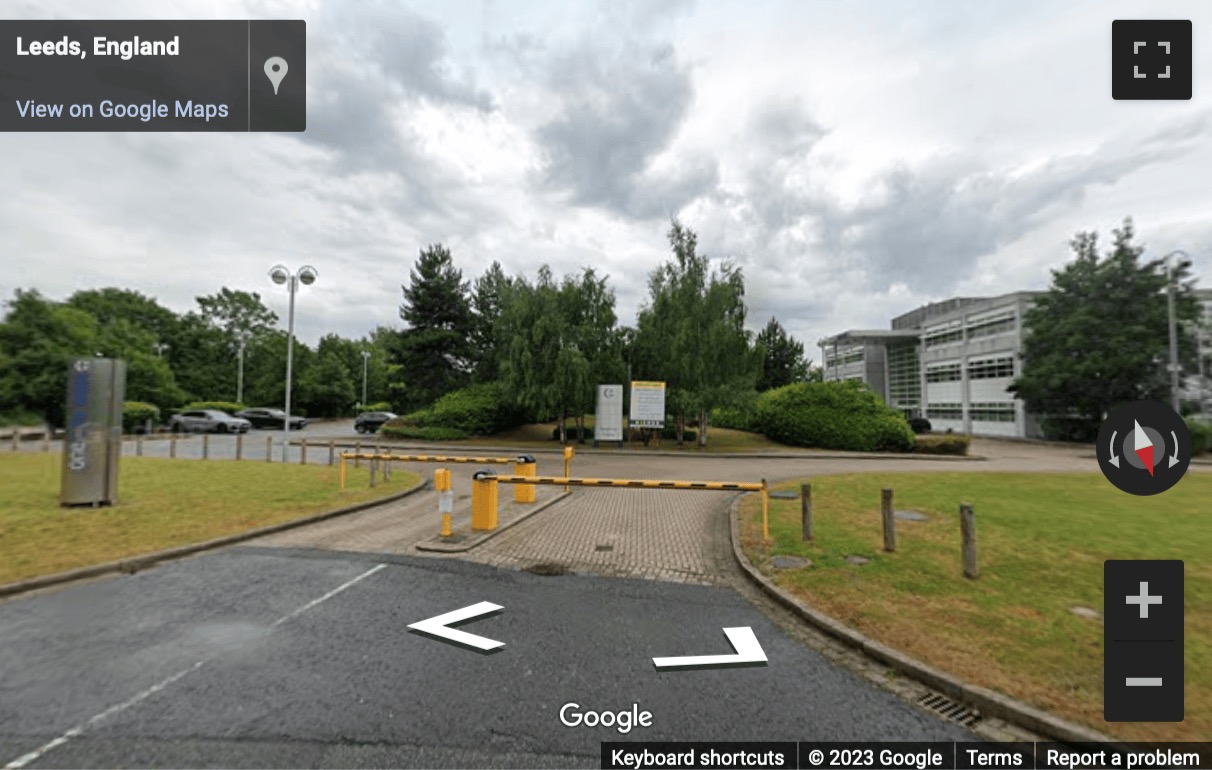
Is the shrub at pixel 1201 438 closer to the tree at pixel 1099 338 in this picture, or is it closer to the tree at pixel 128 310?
the tree at pixel 1099 338

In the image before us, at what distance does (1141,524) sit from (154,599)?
588 inches

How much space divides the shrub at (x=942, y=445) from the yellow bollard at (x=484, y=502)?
81.6 ft

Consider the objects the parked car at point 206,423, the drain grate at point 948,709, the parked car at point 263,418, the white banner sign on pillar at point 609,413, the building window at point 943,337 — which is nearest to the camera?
the drain grate at point 948,709

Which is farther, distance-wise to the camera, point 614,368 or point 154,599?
point 614,368

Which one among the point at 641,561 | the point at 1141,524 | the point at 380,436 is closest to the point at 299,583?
the point at 641,561

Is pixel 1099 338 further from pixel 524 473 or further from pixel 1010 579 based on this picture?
pixel 524 473

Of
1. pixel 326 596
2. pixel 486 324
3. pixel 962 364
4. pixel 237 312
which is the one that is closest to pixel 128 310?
pixel 237 312

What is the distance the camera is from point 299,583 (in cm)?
616

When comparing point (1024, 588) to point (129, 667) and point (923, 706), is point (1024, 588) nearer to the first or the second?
point (923, 706)

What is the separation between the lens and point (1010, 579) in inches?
243

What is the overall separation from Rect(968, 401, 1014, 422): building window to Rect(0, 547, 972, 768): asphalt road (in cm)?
4310

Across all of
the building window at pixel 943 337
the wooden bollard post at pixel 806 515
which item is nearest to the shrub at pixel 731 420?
the wooden bollard post at pixel 806 515

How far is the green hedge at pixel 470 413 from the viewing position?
99.4 feet

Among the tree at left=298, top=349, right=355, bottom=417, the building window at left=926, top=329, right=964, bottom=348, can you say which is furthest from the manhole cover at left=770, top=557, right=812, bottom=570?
the tree at left=298, top=349, right=355, bottom=417
